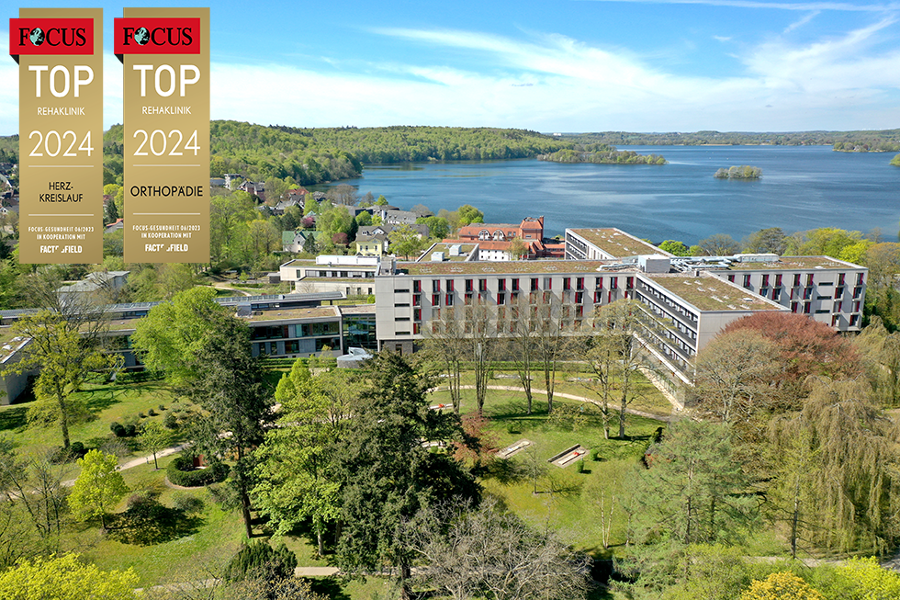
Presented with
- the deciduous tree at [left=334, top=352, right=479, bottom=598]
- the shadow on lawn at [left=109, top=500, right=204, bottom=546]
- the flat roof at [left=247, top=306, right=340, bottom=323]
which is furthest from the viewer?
the flat roof at [left=247, top=306, right=340, bottom=323]

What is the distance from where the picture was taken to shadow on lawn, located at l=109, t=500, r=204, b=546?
29.2m

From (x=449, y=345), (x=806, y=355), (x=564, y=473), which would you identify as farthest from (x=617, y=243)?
(x=564, y=473)

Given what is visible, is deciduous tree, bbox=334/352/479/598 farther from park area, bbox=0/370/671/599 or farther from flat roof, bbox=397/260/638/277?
flat roof, bbox=397/260/638/277

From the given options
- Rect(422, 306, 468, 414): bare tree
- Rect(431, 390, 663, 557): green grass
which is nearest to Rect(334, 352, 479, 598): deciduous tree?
Rect(431, 390, 663, 557): green grass

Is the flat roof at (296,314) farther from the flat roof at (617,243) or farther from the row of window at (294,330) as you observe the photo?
the flat roof at (617,243)

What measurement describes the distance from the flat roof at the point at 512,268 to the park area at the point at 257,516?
1199cm

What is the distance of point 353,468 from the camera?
24.4m

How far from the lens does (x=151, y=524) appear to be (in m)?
30.1

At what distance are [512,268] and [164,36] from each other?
37322 millimetres

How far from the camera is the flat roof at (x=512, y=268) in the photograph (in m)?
52.7

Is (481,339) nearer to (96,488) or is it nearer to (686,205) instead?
(96,488)

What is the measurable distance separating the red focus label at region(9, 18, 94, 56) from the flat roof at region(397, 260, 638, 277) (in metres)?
33.2

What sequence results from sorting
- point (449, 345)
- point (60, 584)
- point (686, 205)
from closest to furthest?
point (60, 584), point (449, 345), point (686, 205)

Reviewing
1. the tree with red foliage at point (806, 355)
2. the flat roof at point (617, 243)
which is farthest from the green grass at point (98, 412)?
the flat roof at point (617, 243)
